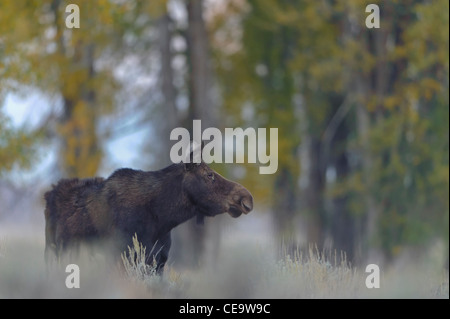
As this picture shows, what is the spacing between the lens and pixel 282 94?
2811cm

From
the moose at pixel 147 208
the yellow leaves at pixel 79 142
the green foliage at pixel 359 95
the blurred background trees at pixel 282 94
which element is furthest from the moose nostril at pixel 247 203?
the yellow leaves at pixel 79 142

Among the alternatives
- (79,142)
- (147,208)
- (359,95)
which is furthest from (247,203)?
(359,95)

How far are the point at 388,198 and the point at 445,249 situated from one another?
223 cm

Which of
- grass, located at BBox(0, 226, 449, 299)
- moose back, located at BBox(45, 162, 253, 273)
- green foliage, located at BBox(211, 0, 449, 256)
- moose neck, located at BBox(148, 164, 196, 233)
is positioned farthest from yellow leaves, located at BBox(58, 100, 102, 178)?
moose neck, located at BBox(148, 164, 196, 233)

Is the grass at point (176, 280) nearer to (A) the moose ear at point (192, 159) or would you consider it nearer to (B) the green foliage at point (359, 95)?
(A) the moose ear at point (192, 159)

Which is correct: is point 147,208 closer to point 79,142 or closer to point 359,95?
point 79,142

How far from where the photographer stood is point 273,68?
2855 cm

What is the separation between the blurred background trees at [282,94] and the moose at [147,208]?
8245mm

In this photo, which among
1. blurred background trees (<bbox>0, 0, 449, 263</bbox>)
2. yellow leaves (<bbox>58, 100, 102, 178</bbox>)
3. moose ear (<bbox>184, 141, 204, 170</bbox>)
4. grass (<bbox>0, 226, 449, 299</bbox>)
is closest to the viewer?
grass (<bbox>0, 226, 449, 299</bbox>)

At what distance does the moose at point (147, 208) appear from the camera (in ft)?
25.8

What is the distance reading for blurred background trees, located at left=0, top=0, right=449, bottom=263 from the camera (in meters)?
20.3

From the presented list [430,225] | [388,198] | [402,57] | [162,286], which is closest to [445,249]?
[430,225]

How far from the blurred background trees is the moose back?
824cm

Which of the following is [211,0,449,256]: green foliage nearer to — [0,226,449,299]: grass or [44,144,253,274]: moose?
[0,226,449,299]: grass
